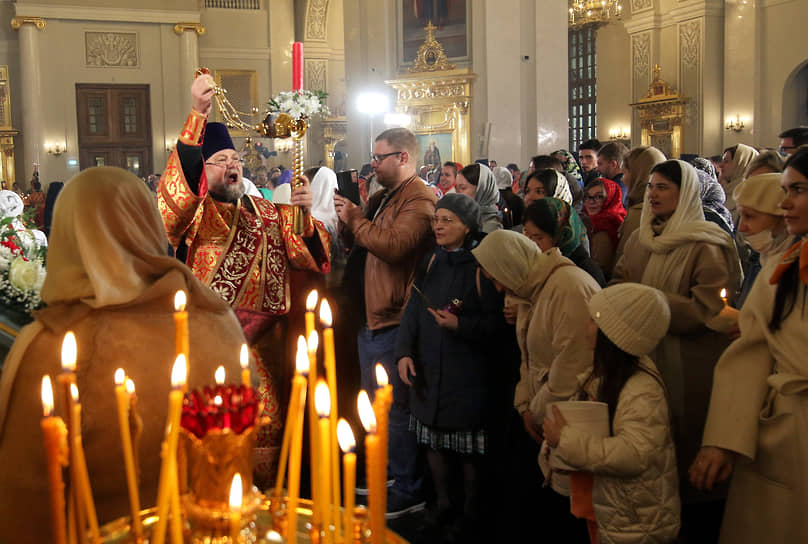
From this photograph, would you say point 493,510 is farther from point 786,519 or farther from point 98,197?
point 98,197

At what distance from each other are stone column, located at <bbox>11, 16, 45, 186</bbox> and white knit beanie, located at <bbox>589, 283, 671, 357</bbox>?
1985cm

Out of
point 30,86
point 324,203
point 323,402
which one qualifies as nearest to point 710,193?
point 324,203

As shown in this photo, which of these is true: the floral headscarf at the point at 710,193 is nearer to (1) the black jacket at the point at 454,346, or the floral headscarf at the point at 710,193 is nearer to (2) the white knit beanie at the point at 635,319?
(1) the black jacket at the point at 454,346

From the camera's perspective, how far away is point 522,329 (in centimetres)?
Answer: 366

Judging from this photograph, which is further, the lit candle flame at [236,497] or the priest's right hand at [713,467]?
the priest's right hand at [713,467]

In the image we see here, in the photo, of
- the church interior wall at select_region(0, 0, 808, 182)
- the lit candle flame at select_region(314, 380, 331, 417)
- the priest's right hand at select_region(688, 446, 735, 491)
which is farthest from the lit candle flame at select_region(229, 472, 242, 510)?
the church interior wall at select_region(0, 0, 808, 182)

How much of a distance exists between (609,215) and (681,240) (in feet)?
6.27

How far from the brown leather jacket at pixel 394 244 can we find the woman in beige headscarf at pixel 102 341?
6.48 feet

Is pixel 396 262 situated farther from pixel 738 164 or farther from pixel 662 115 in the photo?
pixel 662 115

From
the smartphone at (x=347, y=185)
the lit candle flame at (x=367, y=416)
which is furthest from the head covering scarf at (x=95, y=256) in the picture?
the smartphone at (x=347, y=185)

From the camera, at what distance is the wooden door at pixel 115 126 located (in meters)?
20.3

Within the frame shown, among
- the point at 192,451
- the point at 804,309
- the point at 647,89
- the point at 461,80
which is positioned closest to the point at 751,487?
the point at 804,309

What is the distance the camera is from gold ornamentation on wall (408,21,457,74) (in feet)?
45.8

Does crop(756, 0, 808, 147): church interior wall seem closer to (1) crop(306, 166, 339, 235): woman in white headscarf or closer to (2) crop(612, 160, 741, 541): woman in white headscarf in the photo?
(1) crop(306, 166, 339, 235): woman in white headscarf
